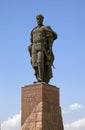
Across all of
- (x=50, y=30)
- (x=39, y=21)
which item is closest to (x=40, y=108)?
(x=50, y=30)

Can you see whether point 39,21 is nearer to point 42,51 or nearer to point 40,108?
point 42,51

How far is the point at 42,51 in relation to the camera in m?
16.6

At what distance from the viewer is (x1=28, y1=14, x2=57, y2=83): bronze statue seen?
16500 mm

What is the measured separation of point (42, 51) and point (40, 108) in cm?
256

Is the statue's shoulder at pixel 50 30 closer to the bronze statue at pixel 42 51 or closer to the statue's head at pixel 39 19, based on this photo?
the bronze statue at pixel 42 51

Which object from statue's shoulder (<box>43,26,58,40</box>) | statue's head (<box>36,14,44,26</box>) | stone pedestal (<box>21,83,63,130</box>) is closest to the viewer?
stone pedestal (<box>21,83,63,130</box>)

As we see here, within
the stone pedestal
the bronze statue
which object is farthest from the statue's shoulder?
the stone pedestal

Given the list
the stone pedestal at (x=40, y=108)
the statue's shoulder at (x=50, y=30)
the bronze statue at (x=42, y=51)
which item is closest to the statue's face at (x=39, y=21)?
the bronze statue at (x=42, y=51)

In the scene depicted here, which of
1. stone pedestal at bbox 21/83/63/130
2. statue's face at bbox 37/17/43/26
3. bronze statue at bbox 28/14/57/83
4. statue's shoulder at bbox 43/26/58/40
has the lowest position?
stone pedestal at bbox 21/83/63/130

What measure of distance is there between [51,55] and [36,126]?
10.9ft

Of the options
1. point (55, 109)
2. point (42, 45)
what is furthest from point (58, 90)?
point (42, 45)

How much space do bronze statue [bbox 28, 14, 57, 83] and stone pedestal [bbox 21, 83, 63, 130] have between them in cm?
60

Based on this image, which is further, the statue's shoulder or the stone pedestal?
the statue's shoulder

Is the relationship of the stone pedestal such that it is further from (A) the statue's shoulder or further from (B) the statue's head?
(B) the statue's head
